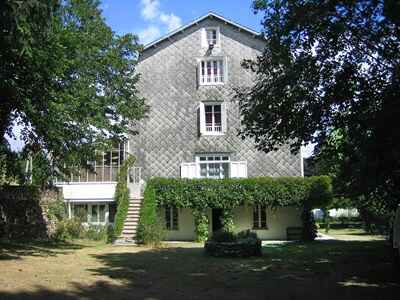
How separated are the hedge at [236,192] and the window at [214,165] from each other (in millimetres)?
3134

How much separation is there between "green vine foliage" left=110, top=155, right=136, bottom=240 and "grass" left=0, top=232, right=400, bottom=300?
6.62 meters

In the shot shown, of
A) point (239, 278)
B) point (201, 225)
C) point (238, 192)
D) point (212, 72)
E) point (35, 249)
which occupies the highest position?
point (212, 72)

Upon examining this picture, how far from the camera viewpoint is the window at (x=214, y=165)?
36469mm

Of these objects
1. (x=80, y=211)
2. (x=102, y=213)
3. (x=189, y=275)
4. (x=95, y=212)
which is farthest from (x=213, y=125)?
(x=189, y=275)

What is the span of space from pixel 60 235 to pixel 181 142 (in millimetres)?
9720

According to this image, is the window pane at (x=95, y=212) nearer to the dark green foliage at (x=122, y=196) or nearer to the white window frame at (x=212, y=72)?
the dark green foliage at (x=122, y=196)

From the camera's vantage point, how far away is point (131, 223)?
3117 centimetres

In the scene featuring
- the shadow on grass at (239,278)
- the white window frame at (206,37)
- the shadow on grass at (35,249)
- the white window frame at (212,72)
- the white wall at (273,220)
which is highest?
the white window frame at (206,37)

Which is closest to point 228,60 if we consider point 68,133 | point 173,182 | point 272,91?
point 173,182

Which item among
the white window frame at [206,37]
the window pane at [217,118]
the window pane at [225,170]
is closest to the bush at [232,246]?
the window pane at [225,170]

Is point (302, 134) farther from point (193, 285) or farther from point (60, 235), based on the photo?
point (60, 235)

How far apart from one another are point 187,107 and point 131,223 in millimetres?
9080

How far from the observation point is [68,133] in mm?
21109

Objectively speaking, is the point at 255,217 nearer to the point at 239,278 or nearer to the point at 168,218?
the point at 168,218
